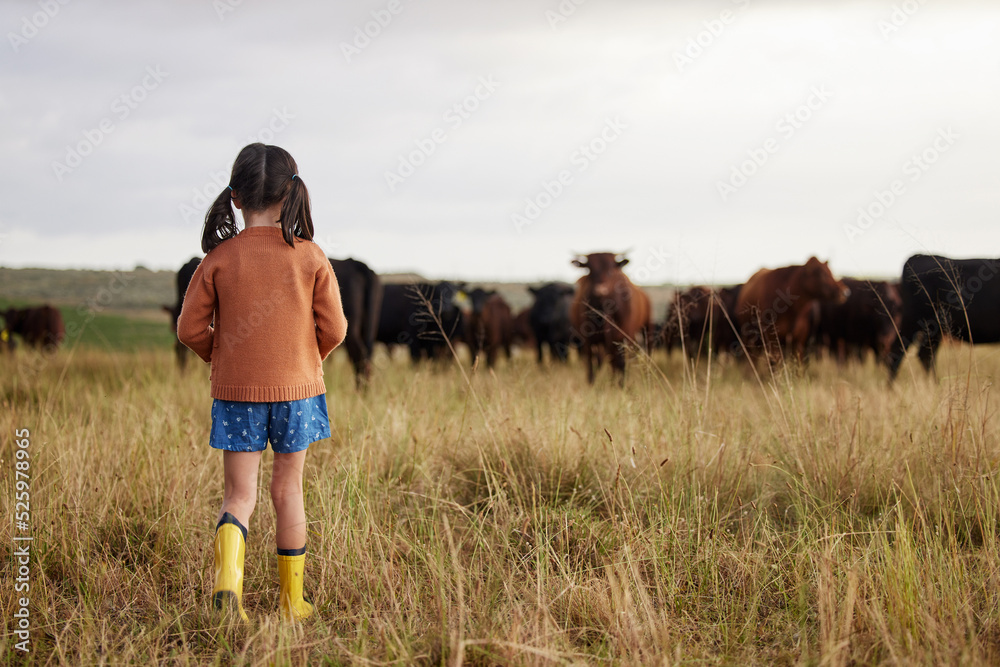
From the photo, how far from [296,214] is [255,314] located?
17.0 inches

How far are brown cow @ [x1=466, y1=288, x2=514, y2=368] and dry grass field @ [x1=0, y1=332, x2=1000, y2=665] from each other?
10526mm

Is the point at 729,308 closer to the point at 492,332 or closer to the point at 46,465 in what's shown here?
the point at 492,332

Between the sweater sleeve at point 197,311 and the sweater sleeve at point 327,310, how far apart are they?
407 mm

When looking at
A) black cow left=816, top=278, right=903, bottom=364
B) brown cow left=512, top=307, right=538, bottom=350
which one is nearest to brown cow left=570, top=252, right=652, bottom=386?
black cow left=816, top=278, right=903, bottom=364

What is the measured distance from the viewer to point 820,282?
384 inches

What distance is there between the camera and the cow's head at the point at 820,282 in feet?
31.9

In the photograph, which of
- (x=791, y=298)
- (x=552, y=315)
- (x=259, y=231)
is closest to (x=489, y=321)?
(x=552, y=315)

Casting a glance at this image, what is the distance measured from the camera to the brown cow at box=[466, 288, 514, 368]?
1531cm

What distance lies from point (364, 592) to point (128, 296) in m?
35.8

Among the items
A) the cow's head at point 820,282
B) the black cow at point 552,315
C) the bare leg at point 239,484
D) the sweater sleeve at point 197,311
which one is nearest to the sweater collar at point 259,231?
the sweater sleeve at point 197,311

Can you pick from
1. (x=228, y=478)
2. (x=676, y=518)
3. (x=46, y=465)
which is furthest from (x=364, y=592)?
(x=46, y=465)

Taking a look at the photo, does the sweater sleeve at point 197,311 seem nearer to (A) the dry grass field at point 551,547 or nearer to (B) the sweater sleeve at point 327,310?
(B) the sweater sleeve at point 327,310

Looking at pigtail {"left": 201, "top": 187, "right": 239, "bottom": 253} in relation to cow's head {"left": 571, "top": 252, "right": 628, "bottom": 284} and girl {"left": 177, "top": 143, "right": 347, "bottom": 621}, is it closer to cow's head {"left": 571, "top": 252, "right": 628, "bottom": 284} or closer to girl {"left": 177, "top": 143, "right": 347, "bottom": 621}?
girl {"left": 177, "top": 143, "right": 347, "bottom": 621}

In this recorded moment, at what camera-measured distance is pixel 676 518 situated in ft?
10.5
